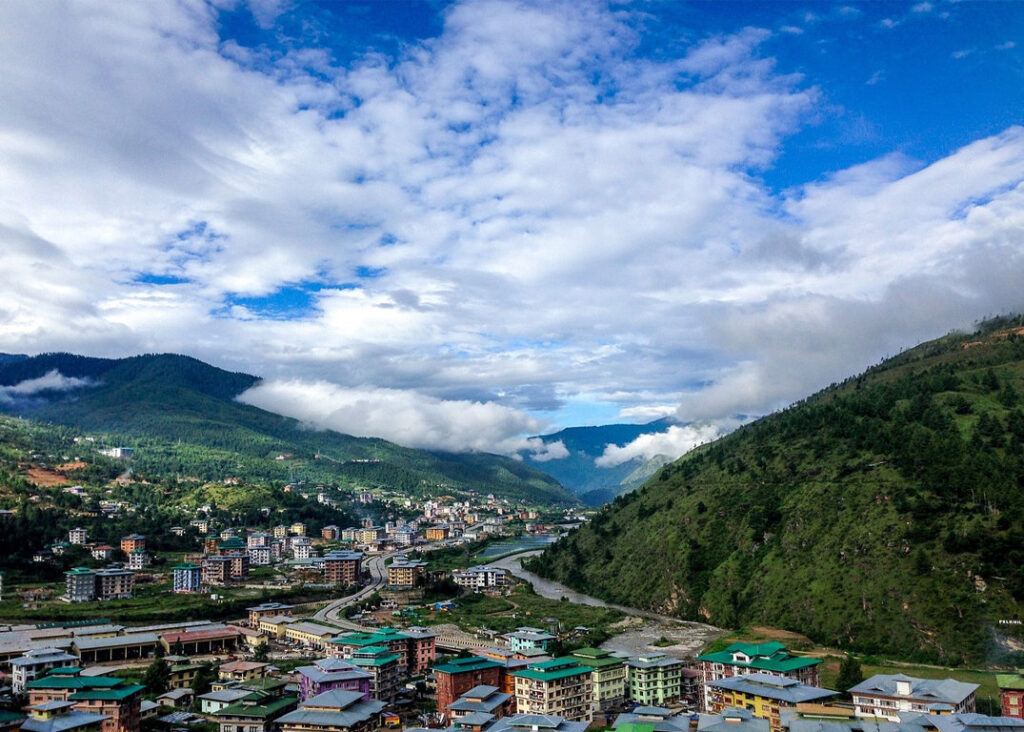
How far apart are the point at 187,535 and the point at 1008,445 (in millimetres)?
100538

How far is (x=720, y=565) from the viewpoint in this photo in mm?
73562

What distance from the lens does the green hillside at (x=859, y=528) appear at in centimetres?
5553

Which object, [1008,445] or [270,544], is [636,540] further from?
[270,544]

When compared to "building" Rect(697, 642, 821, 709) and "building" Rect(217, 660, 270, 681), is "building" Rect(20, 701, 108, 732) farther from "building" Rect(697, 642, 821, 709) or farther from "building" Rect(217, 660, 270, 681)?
"building" Rect(697, 642, 821, 709)

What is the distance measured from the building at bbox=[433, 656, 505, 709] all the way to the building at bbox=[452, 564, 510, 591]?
51314 millimetres

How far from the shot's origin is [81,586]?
76188 millimetres

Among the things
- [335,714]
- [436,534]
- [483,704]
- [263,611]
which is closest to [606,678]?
[483,704]

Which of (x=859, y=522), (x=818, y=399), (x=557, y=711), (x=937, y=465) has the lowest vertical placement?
(x=557, y=711)

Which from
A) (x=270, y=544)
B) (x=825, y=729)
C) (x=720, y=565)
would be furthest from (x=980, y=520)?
(x=270, y=544)

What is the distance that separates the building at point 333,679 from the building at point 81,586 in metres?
44.8

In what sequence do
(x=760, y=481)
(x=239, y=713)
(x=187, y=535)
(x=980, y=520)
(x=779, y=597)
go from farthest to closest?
(x=187, y=535) → (x=760, y=481) → (x=779, y=597) → (x=980, y=520) → (x=239, y=713)

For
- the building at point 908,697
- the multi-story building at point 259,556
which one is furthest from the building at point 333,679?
the multi-story building at point 259,556

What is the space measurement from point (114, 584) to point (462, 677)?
52.9 metres

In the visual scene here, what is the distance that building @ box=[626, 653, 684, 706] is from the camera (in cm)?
4447
